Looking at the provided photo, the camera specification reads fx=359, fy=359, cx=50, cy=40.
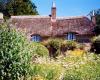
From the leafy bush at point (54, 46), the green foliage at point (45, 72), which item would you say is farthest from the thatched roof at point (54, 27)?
the green foliage at point (45, 72)

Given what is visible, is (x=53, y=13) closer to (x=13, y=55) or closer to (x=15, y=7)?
(x=15, y=7)

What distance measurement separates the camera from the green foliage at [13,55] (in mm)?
19547

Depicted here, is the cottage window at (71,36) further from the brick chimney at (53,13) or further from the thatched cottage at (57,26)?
the brick chimney at (53,13)

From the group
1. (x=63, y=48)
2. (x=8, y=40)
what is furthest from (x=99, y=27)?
(x=8, y=40)

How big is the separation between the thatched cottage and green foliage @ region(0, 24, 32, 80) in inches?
1029

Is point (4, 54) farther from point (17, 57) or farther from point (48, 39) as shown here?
point (48, 39)

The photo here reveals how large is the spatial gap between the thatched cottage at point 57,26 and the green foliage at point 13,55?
26149 millimetres

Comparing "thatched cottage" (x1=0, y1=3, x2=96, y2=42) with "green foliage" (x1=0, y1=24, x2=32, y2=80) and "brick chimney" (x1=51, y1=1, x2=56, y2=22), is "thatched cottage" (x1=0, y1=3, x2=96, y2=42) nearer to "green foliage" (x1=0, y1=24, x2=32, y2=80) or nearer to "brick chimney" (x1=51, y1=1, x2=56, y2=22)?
"brick chimney" (x1=51, y1=1, x2=56, y2=22)

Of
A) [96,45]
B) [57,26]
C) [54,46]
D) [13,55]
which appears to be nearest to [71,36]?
[57,26]

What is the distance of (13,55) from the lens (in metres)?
19.6

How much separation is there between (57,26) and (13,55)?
2956cm

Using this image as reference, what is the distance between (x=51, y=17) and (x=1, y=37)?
30151 mm

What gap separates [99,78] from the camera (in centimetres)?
1802

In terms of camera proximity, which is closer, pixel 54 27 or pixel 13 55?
pixel 13 55
